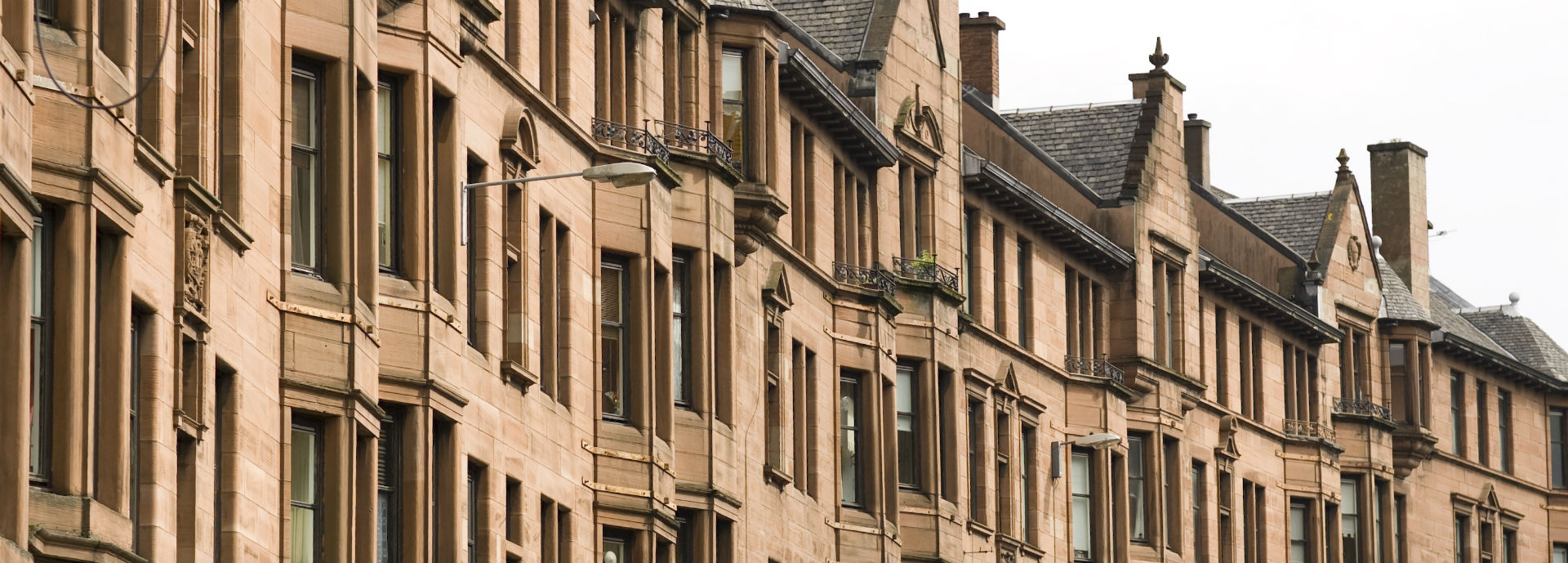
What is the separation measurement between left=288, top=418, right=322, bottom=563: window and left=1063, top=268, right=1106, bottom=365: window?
113 feet

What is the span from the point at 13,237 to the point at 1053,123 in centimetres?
4913

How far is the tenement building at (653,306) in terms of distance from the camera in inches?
1231

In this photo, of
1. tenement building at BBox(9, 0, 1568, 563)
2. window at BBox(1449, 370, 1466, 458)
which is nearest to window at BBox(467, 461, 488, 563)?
tenement building at BBox(9, 0, 1568, 563)

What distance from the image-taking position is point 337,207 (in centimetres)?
3691

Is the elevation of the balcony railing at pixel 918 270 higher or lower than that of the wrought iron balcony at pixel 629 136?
higher

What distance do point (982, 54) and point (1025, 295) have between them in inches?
402

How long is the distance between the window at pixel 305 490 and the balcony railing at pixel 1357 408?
50.1 meters

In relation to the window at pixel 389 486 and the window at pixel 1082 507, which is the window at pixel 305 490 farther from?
the window at pixel 1082 507

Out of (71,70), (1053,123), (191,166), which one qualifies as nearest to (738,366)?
(191,166)

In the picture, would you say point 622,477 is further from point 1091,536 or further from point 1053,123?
point 1053,123

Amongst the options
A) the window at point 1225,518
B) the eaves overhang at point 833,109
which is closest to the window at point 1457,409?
the window at point 1225,518

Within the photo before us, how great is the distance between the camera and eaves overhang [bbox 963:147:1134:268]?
6412 cm

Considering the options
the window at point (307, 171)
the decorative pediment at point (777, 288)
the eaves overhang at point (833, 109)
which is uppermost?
the eaves overhang at point (833, 109)

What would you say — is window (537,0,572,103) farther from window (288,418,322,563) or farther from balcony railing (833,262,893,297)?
balcony railing (833,262,893,297)
